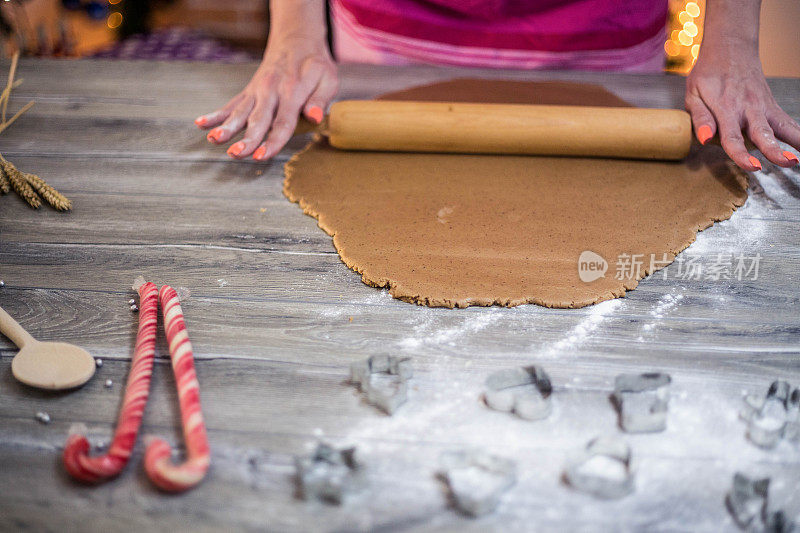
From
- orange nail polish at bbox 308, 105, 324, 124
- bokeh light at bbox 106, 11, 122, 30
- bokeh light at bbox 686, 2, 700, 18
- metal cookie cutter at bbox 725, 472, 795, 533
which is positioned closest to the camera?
metal cookie cutter at bbox 725, 472, 795, 533

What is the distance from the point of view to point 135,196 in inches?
46.7

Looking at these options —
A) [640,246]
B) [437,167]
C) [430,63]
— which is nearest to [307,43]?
→ [430,63]

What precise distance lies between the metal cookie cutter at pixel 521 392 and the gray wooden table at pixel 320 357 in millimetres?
15

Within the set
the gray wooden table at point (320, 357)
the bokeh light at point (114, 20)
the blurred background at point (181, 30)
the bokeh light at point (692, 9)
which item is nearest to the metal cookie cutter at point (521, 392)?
the gray wooden table at point (320, 357)

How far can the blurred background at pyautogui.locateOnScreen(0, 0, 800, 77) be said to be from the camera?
2.85 meters

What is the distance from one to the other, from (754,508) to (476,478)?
290 mm

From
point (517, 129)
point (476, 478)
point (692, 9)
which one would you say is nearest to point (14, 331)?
point (476, 478)

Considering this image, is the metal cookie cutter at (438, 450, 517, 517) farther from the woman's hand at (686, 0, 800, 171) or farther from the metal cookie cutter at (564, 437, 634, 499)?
the woman's hand at (686, 0, 800, 171)

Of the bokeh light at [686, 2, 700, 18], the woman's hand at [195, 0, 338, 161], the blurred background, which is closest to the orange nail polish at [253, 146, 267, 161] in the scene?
the woman's hand at [195, 0, 338, 161]

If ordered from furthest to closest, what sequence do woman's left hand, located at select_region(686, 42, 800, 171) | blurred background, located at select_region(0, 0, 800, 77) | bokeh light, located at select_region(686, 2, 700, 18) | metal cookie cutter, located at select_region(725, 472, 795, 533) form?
bokeh light, located at select_region(686, 2, 700, 18) → blurred background, located at select_region(0, 0, 800, 77) → woman's left hand, located at select_region(686, 42, 800, 171) → metal cookie cutter, located at select_region(725, 472, 795, 533)

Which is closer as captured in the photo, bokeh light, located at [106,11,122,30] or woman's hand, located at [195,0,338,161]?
woman's hand, located at [195,0,338,161]

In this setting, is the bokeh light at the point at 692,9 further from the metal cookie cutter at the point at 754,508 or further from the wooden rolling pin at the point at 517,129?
the metal cookie cutter at the point at 754,508

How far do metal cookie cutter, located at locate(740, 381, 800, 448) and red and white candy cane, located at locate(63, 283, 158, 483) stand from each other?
730mm

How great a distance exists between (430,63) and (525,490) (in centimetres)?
126
